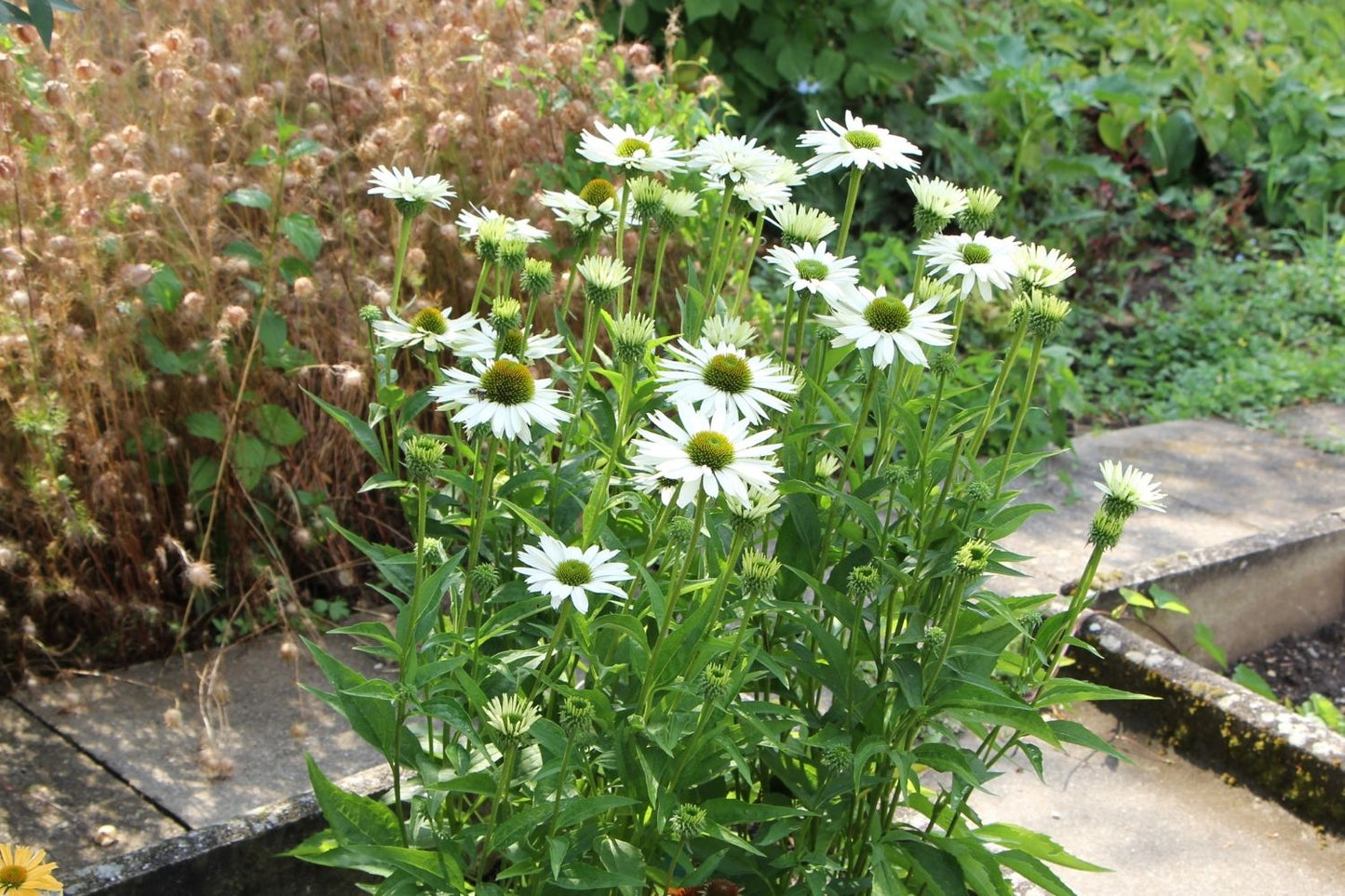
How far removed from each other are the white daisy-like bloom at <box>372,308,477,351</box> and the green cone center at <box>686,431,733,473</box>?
441mm

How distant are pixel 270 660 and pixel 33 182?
1.12 metres

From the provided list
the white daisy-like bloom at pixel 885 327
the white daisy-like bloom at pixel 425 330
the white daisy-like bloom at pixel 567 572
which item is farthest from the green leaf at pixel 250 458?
the white daisy-like bloom at pixel 885 327

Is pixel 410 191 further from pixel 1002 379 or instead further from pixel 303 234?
pixel 303 234

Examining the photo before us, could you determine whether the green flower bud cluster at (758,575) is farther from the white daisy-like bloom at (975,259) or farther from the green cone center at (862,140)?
the green cone center at (862,140)

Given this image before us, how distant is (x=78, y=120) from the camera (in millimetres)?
2906

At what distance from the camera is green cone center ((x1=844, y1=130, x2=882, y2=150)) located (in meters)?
1.92

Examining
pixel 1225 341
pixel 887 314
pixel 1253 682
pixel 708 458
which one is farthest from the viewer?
pixel 1225 341

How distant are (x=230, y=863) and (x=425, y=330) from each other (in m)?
0.87

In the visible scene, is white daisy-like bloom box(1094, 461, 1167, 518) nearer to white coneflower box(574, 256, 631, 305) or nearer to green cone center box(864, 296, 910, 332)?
green cone center box(864, 296, 910, 332)

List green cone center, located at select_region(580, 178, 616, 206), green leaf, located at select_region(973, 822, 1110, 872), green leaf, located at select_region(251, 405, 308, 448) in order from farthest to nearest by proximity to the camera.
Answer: green leaf, located at select_region(251, 405, 308, 448) < green leaf, located at select_region(973, 822, 1110, 872) < green cone center, located at select_region(580, 178, 616, 206)

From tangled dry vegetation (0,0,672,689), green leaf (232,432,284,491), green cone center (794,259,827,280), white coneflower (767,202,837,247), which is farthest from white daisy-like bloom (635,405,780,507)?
green leaf (232,432,284,491)

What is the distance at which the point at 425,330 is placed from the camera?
1.85 metres

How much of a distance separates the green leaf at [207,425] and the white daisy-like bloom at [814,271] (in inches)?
62.3

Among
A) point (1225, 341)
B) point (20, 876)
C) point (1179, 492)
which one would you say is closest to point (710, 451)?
point (20, 876)
